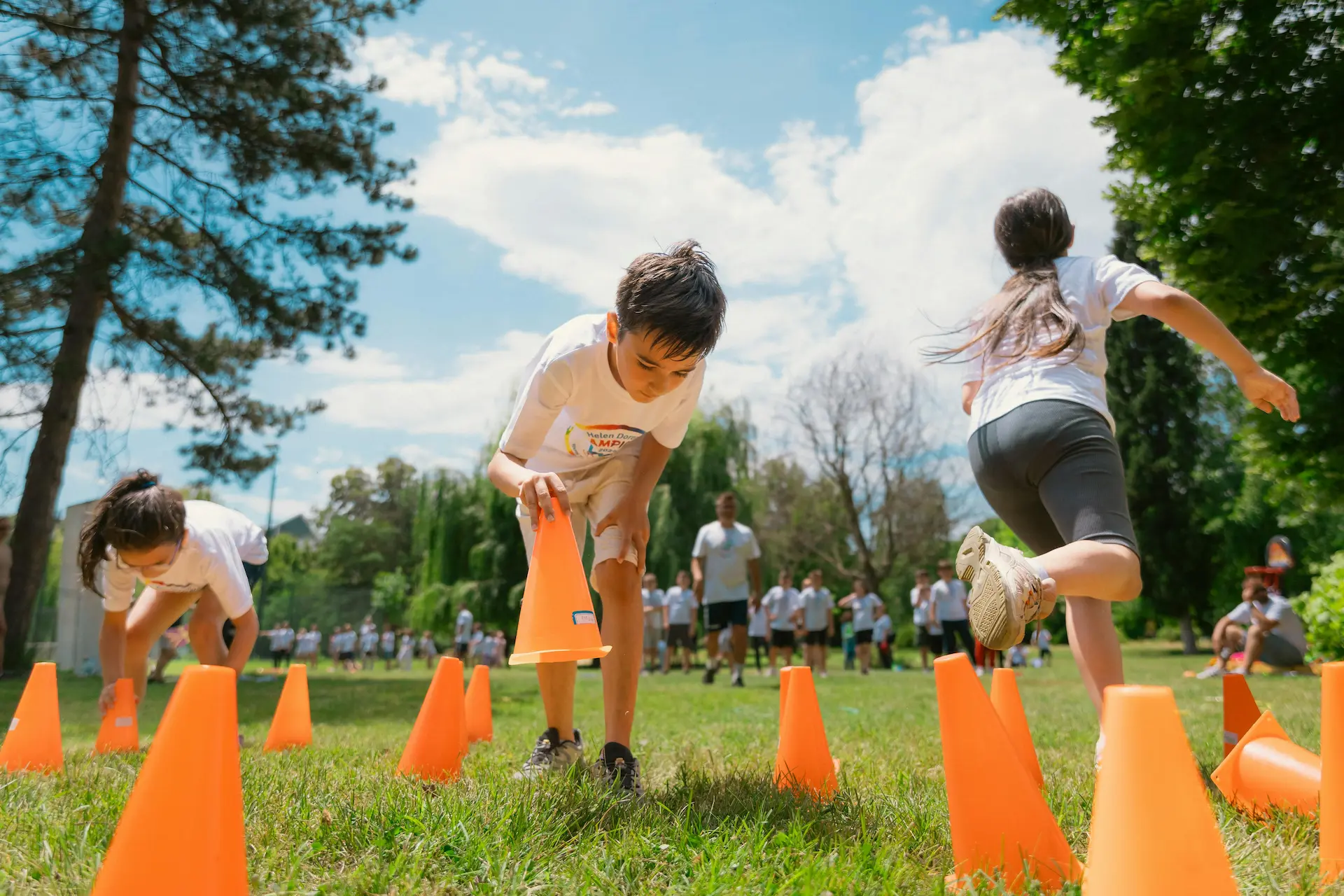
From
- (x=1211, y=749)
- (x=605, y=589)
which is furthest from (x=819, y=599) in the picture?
(x=605, y=589)

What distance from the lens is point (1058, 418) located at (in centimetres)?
277

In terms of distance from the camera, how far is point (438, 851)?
2041mm

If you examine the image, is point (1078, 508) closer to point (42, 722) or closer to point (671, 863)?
point (671, 863)

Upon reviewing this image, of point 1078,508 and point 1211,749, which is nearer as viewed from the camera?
point 1078,508

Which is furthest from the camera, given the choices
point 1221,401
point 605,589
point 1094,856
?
point 1221,401

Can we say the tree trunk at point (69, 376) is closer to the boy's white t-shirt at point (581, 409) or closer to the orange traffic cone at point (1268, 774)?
the boy's white t-shirt at point (581, 409)

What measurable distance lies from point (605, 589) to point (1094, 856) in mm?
1914

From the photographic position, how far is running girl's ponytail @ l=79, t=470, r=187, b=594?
385 cm

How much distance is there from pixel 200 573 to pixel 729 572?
7549mm

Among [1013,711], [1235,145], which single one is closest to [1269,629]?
[1235,145]

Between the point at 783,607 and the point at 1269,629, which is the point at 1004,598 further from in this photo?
the point at 1269,629

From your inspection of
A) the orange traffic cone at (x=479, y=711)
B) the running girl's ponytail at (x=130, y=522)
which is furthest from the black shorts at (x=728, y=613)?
the running girl's ponytail at (x=130, y=522)

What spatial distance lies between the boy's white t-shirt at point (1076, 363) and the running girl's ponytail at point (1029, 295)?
35 millimetres

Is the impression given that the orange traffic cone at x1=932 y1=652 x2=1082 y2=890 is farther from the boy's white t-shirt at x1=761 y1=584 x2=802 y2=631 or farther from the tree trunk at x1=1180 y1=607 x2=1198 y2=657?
the tree trunk at x1=1180 y1=607 x2=1198 y2=657
